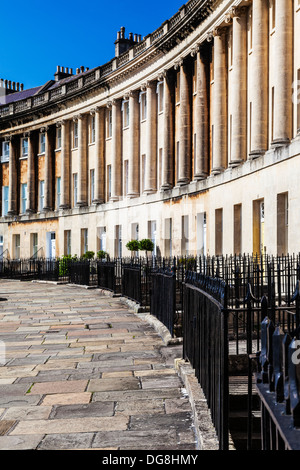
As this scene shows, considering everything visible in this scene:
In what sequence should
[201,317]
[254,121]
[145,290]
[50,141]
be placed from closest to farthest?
[201,317] < [145,290] < [254,121] < [50,141]

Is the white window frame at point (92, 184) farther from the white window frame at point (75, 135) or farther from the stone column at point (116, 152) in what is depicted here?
the stone column at point (116, 152)

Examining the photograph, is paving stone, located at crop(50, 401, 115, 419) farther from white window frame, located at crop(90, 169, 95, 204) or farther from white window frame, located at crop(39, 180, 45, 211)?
white window frame, located at crop(39, 180, 45, 211)

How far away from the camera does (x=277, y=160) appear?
18891mm

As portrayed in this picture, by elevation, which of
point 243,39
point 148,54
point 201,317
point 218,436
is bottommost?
point 218,436

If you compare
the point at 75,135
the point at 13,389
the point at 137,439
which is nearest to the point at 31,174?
the point at 75,135

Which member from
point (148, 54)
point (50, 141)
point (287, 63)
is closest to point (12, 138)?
point (50, 141)

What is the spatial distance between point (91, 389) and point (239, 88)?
61.9ft

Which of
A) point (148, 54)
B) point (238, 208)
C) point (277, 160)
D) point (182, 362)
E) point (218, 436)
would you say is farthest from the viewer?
point (148, 54)

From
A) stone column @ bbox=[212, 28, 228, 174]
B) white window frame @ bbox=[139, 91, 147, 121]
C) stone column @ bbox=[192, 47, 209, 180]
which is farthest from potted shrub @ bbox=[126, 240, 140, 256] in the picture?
stone column @ bbox=[212, 28, 228, 174]

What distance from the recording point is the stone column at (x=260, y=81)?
2122cm

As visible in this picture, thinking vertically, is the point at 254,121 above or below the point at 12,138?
below

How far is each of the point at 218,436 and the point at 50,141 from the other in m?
42.8

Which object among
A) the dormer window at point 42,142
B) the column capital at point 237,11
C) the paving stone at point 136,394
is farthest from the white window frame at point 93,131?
the paving stone at point 136,394
